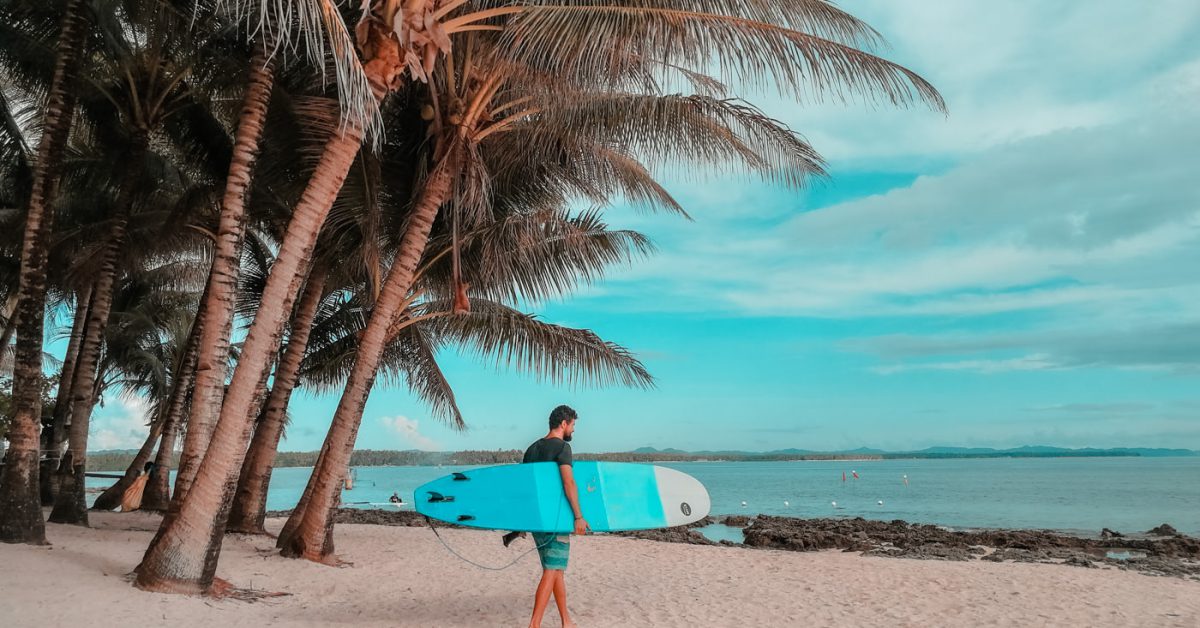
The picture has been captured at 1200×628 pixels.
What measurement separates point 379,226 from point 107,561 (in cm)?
447

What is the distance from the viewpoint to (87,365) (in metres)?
9.91

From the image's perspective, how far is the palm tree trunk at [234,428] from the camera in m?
5.73

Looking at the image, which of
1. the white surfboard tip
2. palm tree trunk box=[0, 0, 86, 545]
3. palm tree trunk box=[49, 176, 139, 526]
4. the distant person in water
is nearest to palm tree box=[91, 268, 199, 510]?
the distant person in water

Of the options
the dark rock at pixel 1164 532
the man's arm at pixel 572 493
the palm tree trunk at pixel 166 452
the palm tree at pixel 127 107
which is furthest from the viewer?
the dark rock at pixel 1164 532

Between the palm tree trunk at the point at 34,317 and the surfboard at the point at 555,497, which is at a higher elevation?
the palm tree trunk at the point at 34,317

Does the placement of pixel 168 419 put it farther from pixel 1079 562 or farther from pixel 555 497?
pixel 1079 562

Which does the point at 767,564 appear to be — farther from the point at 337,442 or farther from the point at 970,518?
the point at 970,518

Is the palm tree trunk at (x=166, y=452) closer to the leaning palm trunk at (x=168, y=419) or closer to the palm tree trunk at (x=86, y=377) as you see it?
the leaning palm trunk at (x=168, y=419)

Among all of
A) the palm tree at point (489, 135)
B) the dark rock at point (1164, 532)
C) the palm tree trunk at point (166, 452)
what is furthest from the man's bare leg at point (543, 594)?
the dark rock at point (1164, 532)

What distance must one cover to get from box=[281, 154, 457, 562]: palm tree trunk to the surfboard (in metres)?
2.26

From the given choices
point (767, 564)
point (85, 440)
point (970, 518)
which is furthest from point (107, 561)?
point (970, 518)

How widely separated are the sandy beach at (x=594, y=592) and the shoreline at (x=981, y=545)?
2.88m

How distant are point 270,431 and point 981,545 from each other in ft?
40.2

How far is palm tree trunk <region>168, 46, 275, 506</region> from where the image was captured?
6508 millimetres
